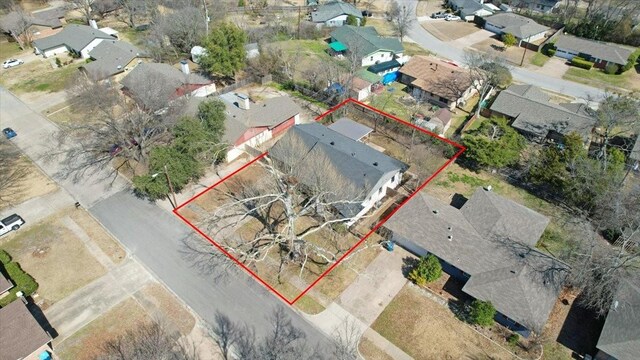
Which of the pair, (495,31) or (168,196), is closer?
(168,196)

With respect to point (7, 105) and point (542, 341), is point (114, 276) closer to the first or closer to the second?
point (542, 341)

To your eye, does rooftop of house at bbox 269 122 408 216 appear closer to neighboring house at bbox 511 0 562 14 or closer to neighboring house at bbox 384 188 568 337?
neighboring house at bbox 384 188 568 337

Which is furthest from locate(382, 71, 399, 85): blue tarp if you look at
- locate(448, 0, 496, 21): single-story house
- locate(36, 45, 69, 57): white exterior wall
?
locate(36, 45, 69, 57): white exterior wall

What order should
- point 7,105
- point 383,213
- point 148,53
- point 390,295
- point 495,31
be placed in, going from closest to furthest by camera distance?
point 390,295 < point 383,213 < point 7,105 < point 148,53 < point 495,31

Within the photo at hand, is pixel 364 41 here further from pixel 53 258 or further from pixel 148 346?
pixel 148 346

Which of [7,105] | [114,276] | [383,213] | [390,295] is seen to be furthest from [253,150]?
[7,105]

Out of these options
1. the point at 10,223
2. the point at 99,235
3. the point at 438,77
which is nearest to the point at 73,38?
the point at 10,223
